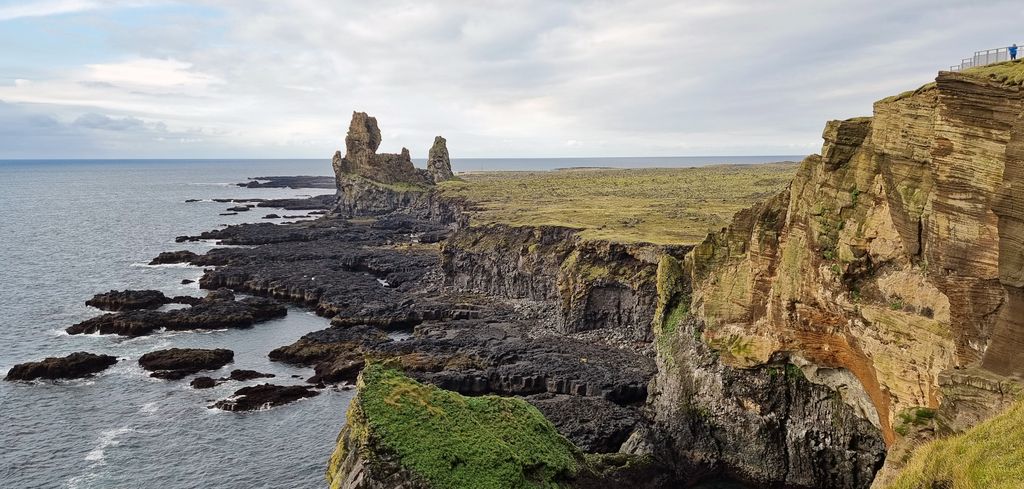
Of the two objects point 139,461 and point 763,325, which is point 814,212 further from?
point 139,461

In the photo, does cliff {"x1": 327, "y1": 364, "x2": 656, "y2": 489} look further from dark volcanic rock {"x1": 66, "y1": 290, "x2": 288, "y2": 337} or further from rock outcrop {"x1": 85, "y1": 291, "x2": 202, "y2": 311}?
rock outcrop {"x1": 85, "y1": 291, "x2": 202, "y2": 311}

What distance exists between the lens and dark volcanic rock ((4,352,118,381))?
196 ft

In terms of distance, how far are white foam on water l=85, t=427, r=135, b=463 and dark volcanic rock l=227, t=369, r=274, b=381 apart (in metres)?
10.9

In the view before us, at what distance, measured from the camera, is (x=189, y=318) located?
76.1 m

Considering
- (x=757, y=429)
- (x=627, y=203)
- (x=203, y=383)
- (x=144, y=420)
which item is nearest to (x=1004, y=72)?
(x=757, y=429)

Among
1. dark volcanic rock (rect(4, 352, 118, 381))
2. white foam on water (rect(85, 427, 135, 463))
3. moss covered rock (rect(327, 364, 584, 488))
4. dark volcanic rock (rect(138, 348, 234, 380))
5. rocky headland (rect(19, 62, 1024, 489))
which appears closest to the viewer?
rocky headland (rect(19, 62, 1024, 489))

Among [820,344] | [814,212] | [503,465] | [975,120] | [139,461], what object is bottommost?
[139,461]

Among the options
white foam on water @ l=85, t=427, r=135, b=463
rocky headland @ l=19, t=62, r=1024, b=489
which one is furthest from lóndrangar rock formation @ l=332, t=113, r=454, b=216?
white foam on water @ l=85, t=427, r=135, b=463

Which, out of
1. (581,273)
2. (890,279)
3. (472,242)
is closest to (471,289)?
(472,242)

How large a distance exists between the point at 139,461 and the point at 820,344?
1588 inches

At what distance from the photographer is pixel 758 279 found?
3753 centimetres

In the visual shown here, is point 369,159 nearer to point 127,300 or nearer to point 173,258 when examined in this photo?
point 173,258

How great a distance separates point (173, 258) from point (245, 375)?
65650 millimetres

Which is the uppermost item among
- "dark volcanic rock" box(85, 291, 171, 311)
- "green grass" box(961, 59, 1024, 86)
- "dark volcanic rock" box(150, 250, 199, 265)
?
"green grass" box(961, 59, 1024, 86)
